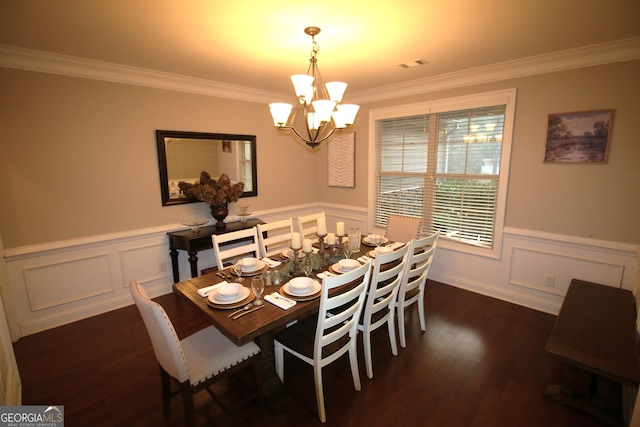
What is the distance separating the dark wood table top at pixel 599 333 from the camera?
71.2 inches

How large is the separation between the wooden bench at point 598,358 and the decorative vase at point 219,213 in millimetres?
3308

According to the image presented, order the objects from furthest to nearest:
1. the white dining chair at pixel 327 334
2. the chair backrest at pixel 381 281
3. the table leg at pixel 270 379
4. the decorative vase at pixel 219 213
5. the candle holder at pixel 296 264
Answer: the decorative vase at pixel 219 213
the candle holder at pixel 296 264
the chair backrest at pixel 381 281
the table leg at pixel 270 379
the white dining chair at pixel 327 334

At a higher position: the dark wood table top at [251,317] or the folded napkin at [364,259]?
the folded napkin at [364,259]

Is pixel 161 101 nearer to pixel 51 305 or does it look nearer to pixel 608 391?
pixel 51 305

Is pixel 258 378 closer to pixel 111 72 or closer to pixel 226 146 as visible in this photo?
pixel 226 146

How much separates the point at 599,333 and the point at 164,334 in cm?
282

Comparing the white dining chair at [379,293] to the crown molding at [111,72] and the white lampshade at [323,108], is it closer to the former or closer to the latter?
the white lampshade at [323,108]

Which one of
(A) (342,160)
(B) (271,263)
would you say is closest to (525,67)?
(A) (342,160)

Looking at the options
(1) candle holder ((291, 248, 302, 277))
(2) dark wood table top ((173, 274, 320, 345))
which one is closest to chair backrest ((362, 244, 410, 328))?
(2) dark wood table top ((173, 274, 320, 345))

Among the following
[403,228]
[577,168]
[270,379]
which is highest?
[577,168]

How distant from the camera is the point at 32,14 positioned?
1.92 m

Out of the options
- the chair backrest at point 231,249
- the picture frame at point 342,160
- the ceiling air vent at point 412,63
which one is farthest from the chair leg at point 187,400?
the picture frame at point 342,160

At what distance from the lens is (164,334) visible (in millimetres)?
1516

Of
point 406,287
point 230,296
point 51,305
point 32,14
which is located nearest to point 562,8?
point 406,287
